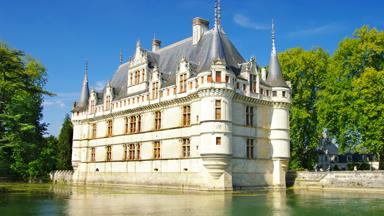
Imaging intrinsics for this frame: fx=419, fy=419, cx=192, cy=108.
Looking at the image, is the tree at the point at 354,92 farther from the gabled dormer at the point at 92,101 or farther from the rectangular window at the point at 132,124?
the gabled dormer at the point at 92,101

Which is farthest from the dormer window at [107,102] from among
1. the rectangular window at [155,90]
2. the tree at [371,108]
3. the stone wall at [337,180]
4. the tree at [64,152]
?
the tree at [371,108]

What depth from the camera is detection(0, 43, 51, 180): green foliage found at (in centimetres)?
2336

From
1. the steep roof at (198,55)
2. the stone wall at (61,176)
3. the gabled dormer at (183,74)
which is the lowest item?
the stone wall at (61,176)

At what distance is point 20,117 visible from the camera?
91.0ft

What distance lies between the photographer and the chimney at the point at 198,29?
33466 millimetres

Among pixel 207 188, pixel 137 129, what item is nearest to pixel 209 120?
pixel 207 188

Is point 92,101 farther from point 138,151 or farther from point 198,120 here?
point 198,120

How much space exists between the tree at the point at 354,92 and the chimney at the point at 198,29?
11.0m

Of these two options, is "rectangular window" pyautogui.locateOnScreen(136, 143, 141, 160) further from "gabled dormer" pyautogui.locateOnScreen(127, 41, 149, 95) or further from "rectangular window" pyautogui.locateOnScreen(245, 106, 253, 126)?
"rectangular window" pyautogui.locateOnScreen(245, 106, 253, 126)

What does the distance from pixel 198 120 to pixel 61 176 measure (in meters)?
21.5

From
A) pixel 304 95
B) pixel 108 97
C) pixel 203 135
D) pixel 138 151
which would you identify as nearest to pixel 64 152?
pixel 108 97

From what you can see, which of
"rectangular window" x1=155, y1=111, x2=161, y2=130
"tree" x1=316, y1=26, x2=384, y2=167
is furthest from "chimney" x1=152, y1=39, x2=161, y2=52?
"tree" x1=316, y1=26, x2=384, y2=167

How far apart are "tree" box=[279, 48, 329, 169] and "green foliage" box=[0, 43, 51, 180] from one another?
846 inches

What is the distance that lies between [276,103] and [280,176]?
5483mm
